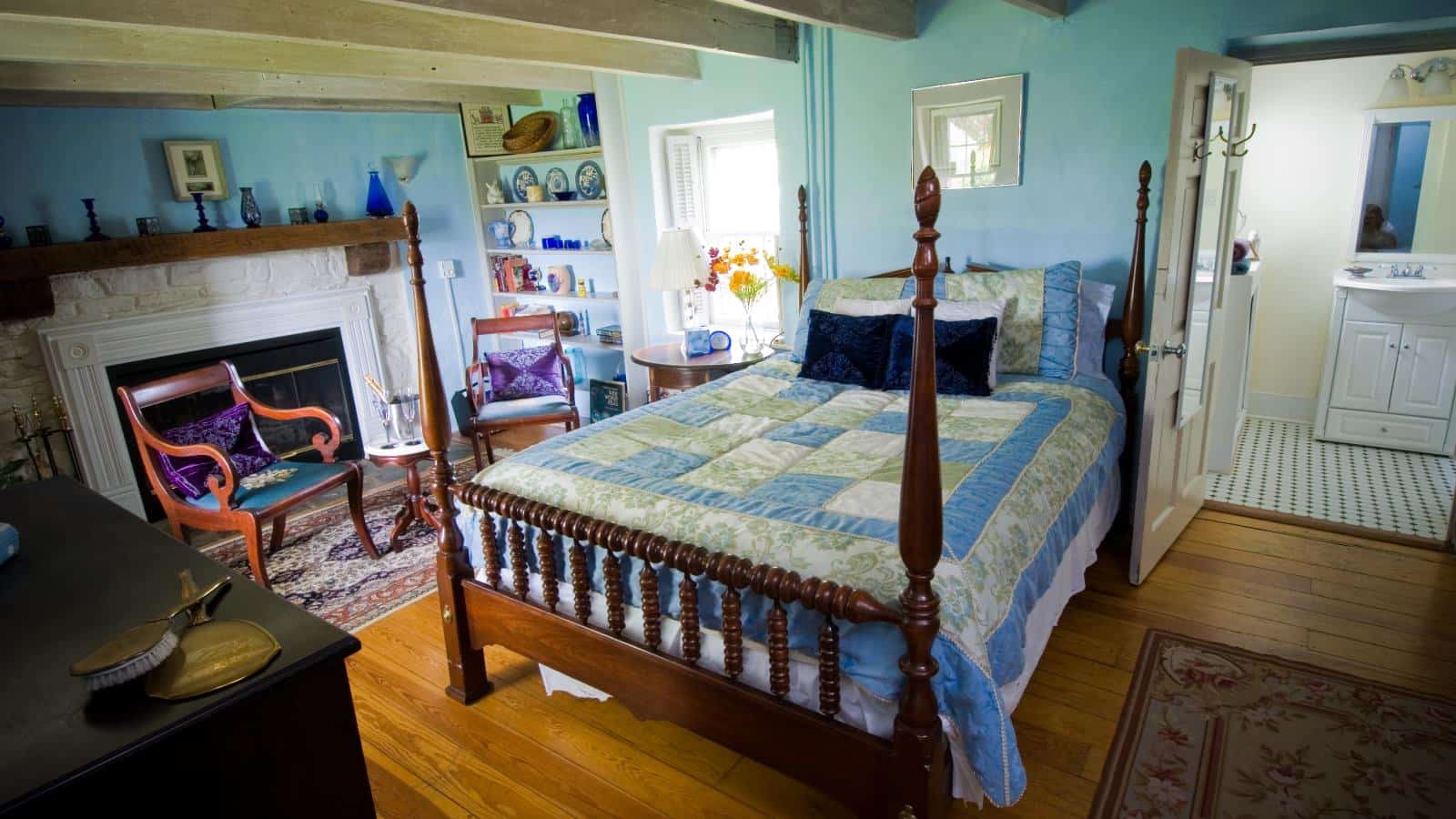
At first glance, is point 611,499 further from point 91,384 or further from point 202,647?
point 91,384

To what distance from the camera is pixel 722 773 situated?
218 cm

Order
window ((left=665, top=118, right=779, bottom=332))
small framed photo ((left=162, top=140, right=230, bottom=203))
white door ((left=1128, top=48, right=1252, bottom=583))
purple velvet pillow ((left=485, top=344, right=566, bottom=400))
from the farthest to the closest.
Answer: purple velvet pillow ((left=485, top=344, right=566, bottom=400)), window ((left=665, top=118, right=779, bottom=332)), small framed photo ((left=162, top=140, right=230, bottom=203)), white door ((left=1128, top=48, right=1252, bottom=583))

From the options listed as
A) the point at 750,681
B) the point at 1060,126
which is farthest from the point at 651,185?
the point at 750,681

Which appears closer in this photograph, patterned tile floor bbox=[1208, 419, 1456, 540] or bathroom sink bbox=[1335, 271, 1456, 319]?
patterned tile floor bbox=[1208, 419, 1456, 540]

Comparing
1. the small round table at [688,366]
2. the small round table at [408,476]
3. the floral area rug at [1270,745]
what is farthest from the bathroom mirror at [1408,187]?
the small round table at [408,476]

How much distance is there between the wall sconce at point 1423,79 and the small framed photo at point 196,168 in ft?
19.6

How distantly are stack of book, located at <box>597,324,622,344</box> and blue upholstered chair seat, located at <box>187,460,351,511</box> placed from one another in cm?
181

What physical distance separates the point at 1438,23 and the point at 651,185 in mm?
3304

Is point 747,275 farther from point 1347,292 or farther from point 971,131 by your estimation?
point 1347,292

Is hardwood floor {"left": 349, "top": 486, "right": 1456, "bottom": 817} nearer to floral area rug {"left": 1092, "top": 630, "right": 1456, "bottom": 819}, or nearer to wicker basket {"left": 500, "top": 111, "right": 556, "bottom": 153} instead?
floral area rug {"left": 1092, "top": 630, "right": 1456, "bottom": 819}

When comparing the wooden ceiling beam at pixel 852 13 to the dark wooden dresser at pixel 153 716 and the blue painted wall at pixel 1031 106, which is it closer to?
the blue painted wall at pixel 1031 106

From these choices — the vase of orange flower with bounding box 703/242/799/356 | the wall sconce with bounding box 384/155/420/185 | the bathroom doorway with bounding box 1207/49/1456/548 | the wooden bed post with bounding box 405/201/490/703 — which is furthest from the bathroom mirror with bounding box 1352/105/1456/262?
the wall sconce with bounding box 384/155/420/185

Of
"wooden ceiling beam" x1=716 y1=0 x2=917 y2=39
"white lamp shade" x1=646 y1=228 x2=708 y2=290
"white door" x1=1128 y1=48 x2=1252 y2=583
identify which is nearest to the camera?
"white door" x1=1128 y1=48 x2=1252 y2=583

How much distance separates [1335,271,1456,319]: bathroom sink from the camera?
3.78 meters
